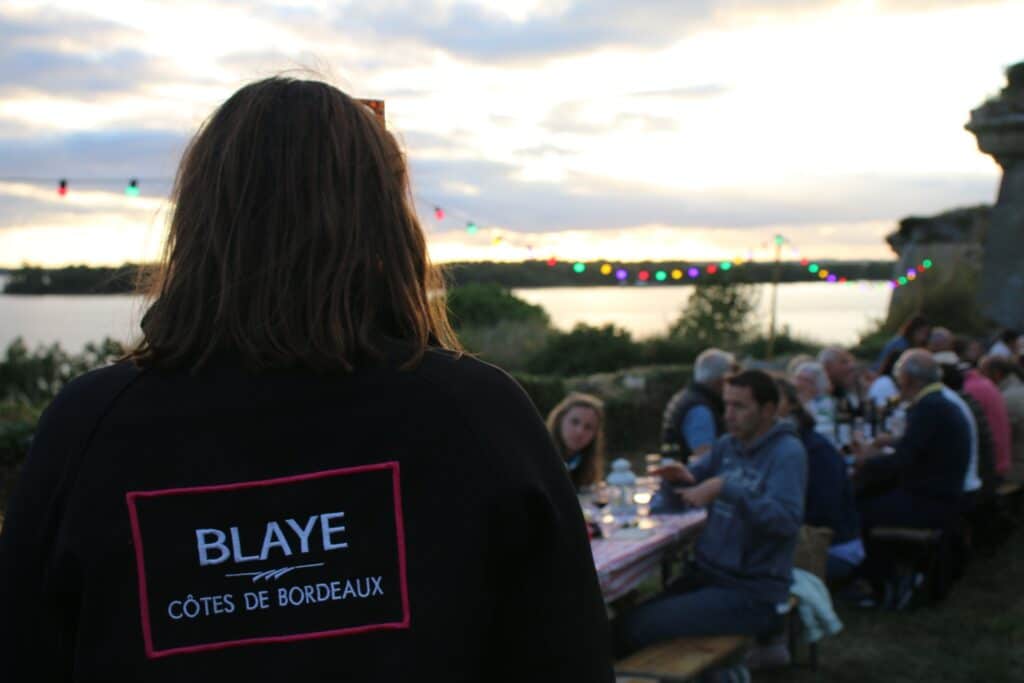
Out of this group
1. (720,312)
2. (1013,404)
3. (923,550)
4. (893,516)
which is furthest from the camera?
(720,312)

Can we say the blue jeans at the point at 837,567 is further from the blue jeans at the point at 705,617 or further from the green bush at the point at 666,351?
the green bush at the point at 666,351

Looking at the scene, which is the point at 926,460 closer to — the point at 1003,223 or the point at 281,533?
the point at 281,533

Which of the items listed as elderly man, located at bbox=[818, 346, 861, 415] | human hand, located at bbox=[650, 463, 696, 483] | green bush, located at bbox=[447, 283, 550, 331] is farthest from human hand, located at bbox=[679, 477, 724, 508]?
green bush, located at bbox=[447, 283, 550, 331]

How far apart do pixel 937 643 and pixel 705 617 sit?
6.47ft

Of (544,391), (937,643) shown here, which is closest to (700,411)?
(937,643)

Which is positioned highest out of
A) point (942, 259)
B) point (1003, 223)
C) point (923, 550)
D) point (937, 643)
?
point (1003, 223)

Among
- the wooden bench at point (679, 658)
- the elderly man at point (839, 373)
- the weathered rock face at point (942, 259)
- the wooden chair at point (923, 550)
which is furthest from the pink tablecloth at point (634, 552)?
the weathered rock face at point (942, 259)

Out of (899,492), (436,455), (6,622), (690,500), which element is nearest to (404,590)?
(436,455)

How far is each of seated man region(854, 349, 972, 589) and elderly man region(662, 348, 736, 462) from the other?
0.98 m

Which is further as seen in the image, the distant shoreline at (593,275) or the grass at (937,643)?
the distant shoreline at (593,275)

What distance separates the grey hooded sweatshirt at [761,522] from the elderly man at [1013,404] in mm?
4328

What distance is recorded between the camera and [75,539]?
1184mm

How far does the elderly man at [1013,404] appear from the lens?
8227mm

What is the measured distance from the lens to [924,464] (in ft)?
21.2
